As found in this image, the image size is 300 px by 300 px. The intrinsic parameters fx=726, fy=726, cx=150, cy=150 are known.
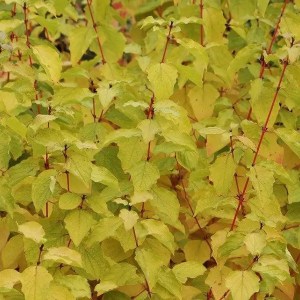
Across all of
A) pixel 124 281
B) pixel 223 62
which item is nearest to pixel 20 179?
pixel 124 281

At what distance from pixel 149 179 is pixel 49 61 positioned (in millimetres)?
423

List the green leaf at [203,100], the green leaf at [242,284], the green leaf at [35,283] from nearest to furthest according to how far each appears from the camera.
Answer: the green leaf at [35,283]
the green leaf at [242,284]
the green leaf at [203,100]

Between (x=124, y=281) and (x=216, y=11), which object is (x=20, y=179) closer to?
(x=124, y=281)

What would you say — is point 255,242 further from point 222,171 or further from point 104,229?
point 104,229

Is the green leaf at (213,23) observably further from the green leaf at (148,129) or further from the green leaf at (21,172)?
the green leaf at (21,172)

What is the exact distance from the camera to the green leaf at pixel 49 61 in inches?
74.4

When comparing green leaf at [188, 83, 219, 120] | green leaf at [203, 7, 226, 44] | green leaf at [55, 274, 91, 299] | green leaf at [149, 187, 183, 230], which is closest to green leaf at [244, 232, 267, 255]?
green leaf at [149, 187, 183, 230]

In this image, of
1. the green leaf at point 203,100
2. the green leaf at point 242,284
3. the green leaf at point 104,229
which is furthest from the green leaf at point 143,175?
the green leaf at point 203,100

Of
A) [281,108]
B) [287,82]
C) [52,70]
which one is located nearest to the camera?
[52,70]

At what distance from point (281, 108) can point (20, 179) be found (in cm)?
86

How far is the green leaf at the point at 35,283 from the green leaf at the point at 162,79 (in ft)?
1.79

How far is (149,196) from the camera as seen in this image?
5.54 feet

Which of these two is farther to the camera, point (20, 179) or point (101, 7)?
point (101, 7)

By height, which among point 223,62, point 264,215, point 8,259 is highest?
point 223,62
